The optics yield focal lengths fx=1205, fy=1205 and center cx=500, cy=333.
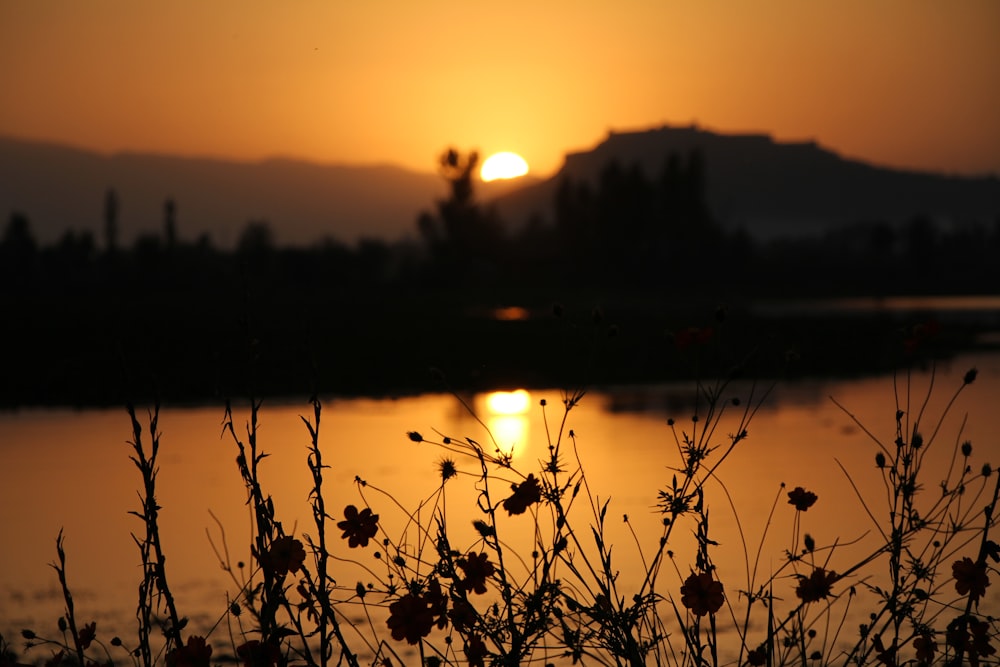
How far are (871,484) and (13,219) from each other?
66102mm

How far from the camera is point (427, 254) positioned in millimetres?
57688

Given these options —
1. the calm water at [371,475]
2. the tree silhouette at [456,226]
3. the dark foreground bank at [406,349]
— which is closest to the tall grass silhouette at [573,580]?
the calm water at [371,475]

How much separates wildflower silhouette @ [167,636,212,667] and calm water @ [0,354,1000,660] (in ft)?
2.96

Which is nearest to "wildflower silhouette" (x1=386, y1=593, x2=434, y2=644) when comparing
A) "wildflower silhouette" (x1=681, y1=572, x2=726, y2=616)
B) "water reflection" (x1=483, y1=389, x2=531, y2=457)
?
"wildflower silhouette" (x1=681, y1=572, x2=726, y2=616)

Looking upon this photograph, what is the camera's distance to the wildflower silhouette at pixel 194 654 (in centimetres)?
217

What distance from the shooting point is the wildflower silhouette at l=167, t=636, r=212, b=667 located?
217 cm

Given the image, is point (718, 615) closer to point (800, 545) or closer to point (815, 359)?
point (800, 545)

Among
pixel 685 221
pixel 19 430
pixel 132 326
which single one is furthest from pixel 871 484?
pixel 685 221

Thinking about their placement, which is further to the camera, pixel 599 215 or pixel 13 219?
pixel 13 219

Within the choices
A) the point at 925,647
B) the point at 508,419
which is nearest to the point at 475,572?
the point at 925,647

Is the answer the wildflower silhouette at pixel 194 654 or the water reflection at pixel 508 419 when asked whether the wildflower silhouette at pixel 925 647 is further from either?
the water reflection at pixel 508 419

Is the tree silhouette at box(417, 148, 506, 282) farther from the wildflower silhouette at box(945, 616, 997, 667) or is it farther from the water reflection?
the wildflower silhouette at box(945, 616, 997, 667)

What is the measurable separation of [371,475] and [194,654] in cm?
653

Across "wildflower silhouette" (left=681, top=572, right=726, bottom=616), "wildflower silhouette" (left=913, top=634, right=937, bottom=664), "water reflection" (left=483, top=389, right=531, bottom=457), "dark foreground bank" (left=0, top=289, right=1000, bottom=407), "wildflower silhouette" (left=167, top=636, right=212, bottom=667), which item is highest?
"wildflower silhouette" (left=681, top=572, right=726, bottom=616)
